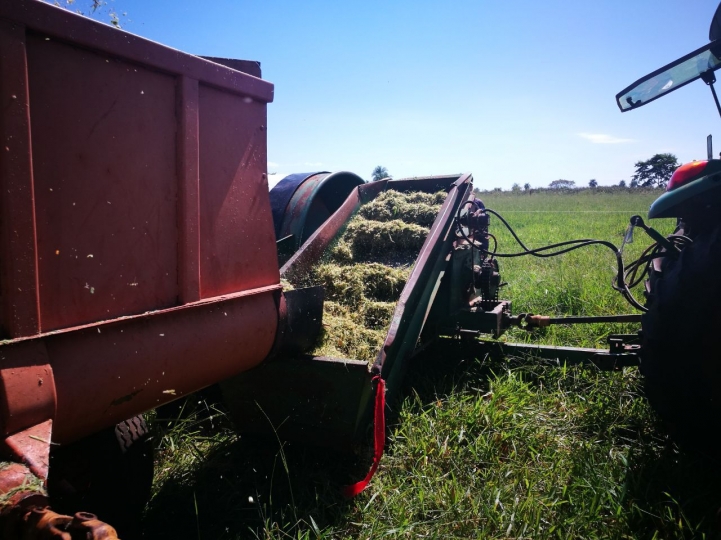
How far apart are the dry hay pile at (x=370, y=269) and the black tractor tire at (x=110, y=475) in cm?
106

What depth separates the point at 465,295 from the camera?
457 centimetres

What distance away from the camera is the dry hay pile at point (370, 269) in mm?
3258

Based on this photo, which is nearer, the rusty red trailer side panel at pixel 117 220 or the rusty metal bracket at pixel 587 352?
the rusty red trailer side panel at pixel 117 220

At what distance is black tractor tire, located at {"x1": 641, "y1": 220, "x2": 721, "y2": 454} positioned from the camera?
2352mm

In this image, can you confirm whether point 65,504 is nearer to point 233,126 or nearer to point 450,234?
point 233,126

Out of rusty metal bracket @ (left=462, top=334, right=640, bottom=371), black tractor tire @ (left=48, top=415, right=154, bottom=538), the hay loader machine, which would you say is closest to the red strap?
the hay loader machine

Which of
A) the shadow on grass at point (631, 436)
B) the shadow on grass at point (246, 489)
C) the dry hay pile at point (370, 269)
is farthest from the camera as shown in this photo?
the dry hay pile at point (370, 269)

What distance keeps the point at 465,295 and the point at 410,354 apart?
48.9 inches

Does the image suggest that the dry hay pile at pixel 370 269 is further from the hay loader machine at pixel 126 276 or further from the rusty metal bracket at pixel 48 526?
the rusty metal bracket at pixel 48 526

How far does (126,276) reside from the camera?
1.85 m

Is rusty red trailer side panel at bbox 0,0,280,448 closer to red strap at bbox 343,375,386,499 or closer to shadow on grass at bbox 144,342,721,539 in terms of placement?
red strap at bbox 343,375,386,499

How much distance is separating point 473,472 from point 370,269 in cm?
159

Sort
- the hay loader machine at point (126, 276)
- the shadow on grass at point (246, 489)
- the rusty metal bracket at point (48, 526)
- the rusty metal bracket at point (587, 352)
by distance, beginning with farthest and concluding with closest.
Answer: the rusty metal bracket at point (587, 352) < the shadow on grass at point (246, 489) < the hay loader machine at point (126, 276) < the rusty metal bracket at point (48, 526)

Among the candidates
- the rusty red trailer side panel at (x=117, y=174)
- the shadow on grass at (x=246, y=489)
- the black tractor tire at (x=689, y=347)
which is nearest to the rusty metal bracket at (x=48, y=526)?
the rusty red trailer side panel at (x=117, y=174)
